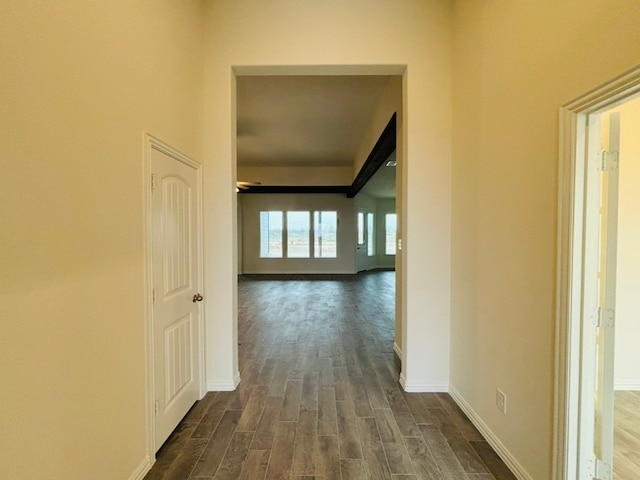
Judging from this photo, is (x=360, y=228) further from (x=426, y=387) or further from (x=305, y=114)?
(x=426, y=387)

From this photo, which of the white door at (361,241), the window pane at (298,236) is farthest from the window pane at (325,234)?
the white door at (361,241)

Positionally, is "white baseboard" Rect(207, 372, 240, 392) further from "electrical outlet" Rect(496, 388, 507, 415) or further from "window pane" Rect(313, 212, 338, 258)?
"window pane" Rect(313, 212, 338, 258)

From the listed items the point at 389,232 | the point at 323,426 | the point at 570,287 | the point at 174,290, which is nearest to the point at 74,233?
the point at 174,290

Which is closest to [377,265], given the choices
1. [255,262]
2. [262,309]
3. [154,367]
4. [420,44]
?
[255,262]

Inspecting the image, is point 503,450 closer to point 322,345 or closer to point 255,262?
point 322,345

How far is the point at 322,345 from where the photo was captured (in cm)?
407

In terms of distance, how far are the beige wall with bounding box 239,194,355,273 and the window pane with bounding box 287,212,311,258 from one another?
244 mm

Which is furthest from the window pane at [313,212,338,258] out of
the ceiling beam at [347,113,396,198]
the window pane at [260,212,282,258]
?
the ceiling beam at [347,113,396,198]

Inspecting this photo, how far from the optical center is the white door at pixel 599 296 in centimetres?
148

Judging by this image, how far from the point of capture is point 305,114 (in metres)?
5.33

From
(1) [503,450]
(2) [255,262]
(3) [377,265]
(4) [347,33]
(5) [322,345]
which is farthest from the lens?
(3) [377,265]

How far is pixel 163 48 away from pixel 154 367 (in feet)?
6.85

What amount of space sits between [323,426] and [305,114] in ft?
15.0

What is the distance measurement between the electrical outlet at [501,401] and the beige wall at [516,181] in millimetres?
46
